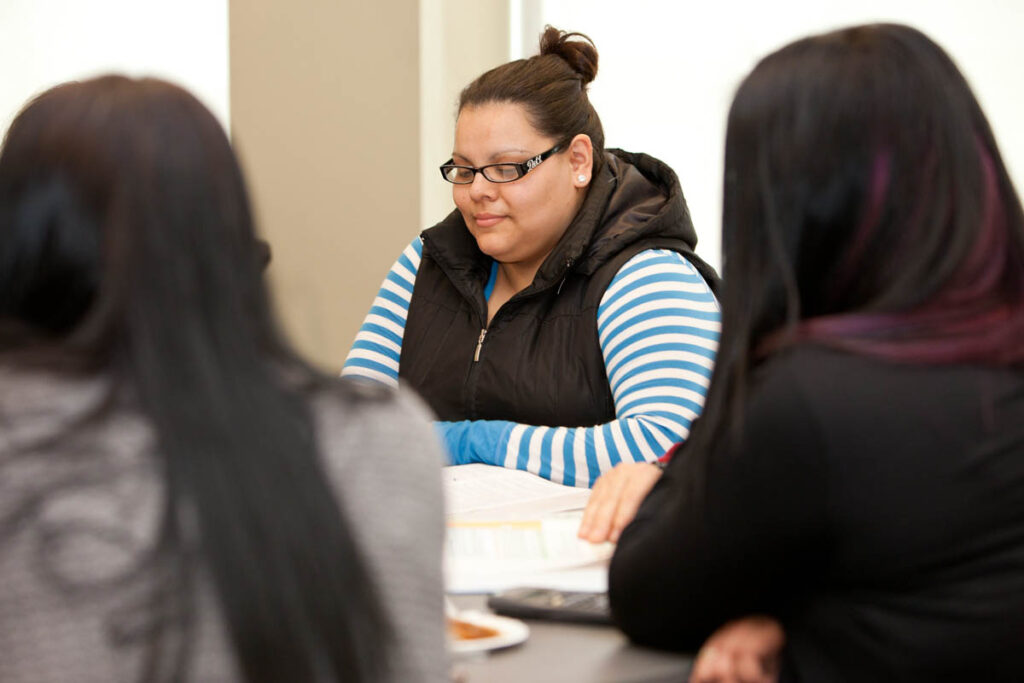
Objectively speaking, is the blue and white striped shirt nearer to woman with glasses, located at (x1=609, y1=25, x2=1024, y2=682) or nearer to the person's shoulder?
woman with glasses, located at (x1=609, y1=25, x2=1024, y2=682)

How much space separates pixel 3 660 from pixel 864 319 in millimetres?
716

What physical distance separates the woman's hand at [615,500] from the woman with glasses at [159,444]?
0.60m

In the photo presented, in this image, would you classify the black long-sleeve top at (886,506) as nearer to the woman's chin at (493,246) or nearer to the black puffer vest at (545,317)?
the black puffer vest at (545,317)

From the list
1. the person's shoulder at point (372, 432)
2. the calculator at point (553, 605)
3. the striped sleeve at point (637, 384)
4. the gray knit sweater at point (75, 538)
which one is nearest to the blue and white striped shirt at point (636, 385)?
the striped sleeve at point (637, 384)

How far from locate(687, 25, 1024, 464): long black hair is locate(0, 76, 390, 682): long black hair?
369mm

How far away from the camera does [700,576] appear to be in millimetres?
1023

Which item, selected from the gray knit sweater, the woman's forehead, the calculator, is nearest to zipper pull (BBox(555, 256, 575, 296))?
the woman's forehead

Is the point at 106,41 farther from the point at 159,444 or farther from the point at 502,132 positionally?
the point at 159,444

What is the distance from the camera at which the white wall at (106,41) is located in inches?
123

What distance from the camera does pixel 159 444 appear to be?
800 millimetres

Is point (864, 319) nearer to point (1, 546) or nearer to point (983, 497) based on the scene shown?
point (983, 497)

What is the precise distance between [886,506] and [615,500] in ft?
1.77

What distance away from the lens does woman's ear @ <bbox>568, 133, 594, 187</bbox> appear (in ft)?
7.73

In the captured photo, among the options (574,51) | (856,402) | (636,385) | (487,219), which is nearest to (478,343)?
(487,219)
